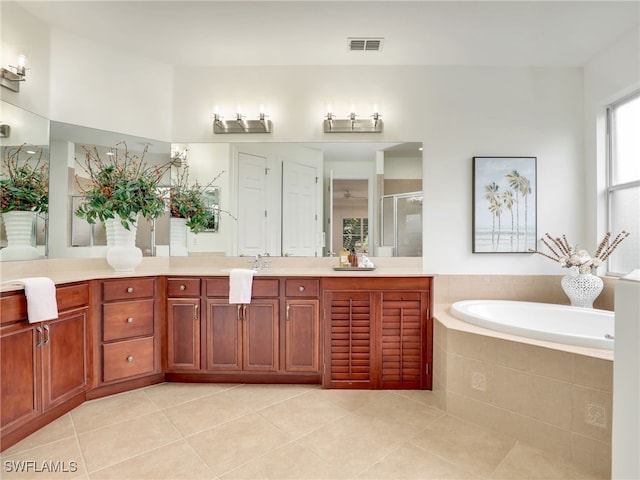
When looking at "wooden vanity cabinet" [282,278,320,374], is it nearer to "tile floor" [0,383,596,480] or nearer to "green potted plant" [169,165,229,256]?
"tile floor" [0,383,596,480]

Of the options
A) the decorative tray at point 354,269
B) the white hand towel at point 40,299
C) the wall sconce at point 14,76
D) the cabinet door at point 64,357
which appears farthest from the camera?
the decorative tray at point 354,269

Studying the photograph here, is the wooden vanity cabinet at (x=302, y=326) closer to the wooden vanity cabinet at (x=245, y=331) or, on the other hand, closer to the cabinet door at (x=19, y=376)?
the wooden vanity cabinet at (x=245, y=331)

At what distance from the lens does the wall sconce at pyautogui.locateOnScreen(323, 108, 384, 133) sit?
2842 millimetres

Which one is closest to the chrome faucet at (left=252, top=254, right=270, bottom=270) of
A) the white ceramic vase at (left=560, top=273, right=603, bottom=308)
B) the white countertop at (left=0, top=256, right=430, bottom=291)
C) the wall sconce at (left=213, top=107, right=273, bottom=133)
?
the white countertop at (left=0, top=256, right=430, bottom=291)

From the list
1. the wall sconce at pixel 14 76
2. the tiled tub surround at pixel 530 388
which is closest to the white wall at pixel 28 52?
the wall sconce at pixel 14 76

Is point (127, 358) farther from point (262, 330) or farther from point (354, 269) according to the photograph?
point (354, 269)

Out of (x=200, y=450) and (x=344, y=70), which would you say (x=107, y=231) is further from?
(x=344, y=70)

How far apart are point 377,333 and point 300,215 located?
1226 mm

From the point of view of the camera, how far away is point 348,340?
7.77 feet

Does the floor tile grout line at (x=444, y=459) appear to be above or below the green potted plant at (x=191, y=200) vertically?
below

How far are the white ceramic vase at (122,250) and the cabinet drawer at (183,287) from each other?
1.11 ft

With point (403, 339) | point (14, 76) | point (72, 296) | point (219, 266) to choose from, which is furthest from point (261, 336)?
point (14, 76)

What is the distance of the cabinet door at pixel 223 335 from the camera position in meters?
2.42

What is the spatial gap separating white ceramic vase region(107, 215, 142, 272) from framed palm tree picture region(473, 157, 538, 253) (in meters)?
2.96
